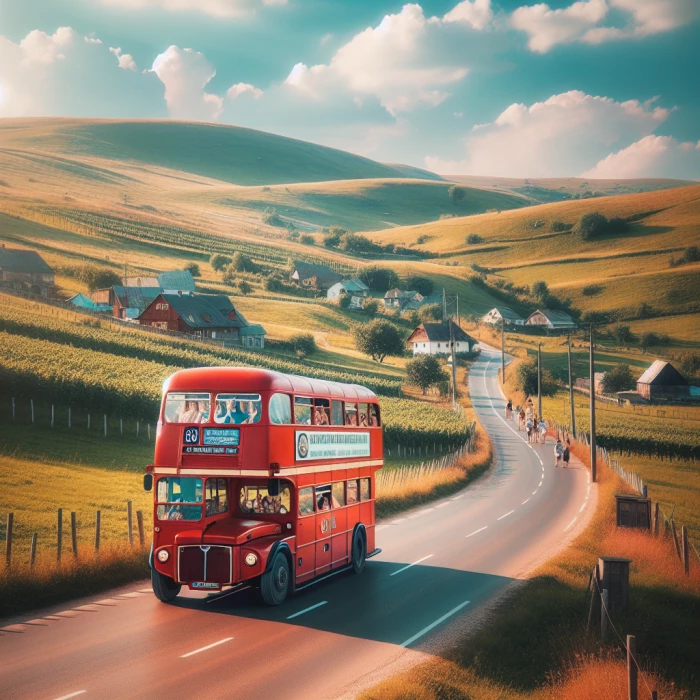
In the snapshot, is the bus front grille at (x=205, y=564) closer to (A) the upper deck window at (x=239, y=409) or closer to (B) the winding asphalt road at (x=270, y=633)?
(B) the winding asphalt road at (x=270, y=633)

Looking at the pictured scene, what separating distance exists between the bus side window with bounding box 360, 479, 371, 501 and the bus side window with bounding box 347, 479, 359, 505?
511 mm

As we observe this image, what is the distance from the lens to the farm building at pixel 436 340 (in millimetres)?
129250

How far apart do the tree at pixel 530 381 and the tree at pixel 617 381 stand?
18.7 m

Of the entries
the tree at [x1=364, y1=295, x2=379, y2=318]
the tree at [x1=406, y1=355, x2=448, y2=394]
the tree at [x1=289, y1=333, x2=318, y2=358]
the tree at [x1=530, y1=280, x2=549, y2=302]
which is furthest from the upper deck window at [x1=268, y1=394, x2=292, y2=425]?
the tree at [x1=530, y1=280, x2=549, y2=302]

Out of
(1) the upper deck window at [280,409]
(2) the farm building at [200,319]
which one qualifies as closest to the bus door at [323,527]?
(1) the upper deck window at [280,409]

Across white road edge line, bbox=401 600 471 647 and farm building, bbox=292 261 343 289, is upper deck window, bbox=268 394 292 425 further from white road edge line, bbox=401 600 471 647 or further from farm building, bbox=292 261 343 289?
farm building, bbox=292 261 343 289

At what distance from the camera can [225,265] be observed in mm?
155500

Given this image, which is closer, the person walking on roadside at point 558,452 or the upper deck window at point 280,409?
the upper deck window at point 280,409

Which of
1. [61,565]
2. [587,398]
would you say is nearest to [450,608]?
[61,565]

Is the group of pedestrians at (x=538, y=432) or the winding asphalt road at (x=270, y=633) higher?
the group of pedestrians at (x=538, y=432)

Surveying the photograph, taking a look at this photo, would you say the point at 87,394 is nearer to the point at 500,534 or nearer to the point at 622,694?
the point at 500,534

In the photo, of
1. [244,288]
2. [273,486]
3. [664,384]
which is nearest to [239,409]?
[273,486]

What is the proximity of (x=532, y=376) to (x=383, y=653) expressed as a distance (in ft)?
275

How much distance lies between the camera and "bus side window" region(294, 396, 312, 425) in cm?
1939
